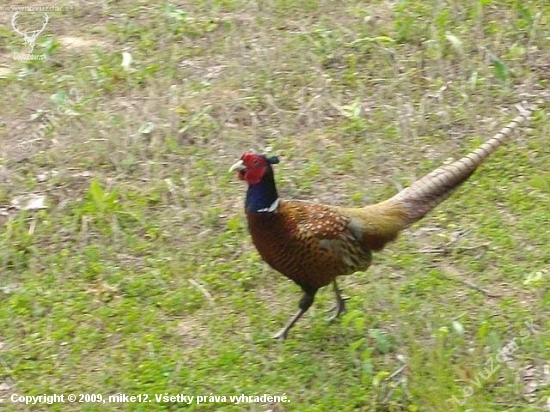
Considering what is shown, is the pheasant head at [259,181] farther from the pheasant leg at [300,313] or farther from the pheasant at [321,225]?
the pheasant leg at [300,313]

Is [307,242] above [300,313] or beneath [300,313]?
above

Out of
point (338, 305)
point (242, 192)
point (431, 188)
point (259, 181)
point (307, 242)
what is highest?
point (259, 181)

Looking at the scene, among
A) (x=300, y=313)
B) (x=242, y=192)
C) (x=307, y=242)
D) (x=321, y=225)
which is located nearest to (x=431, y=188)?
(x=321, y=225)

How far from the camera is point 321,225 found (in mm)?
4617

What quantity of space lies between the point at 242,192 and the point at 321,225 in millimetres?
1296

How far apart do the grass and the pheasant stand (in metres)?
0.32

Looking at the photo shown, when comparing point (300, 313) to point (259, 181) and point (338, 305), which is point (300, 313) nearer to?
point (338, 305)

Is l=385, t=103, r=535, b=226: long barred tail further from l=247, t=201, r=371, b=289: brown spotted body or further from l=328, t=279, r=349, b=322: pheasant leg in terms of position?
l=328, t=279, r=349, b=322: pheasant leg

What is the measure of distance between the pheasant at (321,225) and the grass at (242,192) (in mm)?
321

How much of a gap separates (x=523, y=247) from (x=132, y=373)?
2.24 meters

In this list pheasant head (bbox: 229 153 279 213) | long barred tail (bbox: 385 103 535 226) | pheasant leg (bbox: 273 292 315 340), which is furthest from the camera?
long barred tail (bbox: 385 103 535 226)

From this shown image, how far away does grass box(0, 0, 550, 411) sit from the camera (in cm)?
455

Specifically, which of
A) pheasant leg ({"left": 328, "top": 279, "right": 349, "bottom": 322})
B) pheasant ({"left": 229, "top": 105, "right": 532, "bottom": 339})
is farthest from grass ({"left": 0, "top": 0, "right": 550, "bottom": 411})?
pheasant ({"left": 229, "top": 105, "right": 532, "bottom": 339})

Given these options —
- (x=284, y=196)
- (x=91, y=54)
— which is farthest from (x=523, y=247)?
(x=91, y=54)
